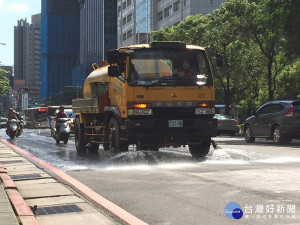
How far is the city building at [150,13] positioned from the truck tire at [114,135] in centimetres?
5884

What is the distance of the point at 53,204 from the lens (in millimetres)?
6262

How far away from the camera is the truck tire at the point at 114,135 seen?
1214 cm

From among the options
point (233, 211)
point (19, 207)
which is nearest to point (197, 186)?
point (233, 211)

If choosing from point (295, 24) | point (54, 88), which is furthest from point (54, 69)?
point (295, 24)

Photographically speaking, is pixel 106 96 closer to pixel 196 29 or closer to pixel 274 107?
pixel 274 107

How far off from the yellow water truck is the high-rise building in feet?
575

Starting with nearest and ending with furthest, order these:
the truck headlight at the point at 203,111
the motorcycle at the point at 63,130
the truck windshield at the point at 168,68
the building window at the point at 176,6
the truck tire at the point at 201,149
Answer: the truck windshield at the point at 168,68 → the truck headlight at the point at 203,111 → the truck tire at the point at 201,149 → the motorcycle at the point at 63,130 → the building window at the point at 176,6

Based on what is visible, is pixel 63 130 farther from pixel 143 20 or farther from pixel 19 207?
pixel 143 20

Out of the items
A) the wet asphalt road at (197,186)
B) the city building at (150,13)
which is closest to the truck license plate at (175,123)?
the wet asphalt road at (197,186)

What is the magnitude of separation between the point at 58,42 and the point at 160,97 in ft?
594

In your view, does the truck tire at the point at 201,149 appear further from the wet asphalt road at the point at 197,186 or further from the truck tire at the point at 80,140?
the truck tire at the point at 80,140

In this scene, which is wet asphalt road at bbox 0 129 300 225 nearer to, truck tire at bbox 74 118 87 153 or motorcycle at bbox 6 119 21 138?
truck tire at bbox 74 118 87 153

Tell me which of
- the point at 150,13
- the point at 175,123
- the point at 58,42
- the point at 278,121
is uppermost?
the point at 58,42

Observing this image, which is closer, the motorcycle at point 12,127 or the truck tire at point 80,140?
the truck tire at point 80,140
